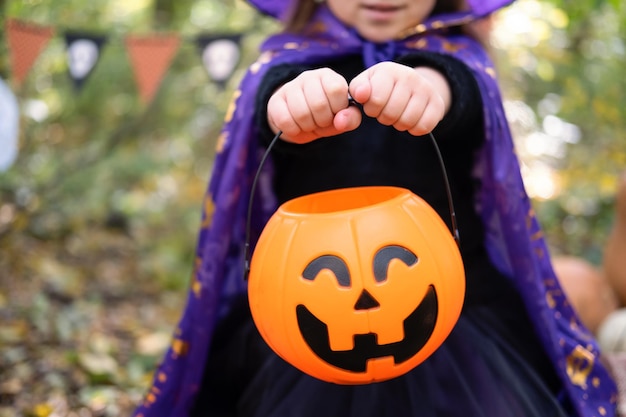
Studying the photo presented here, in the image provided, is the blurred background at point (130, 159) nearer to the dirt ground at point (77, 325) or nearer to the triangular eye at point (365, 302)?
the dirt ground at point (77, 325)

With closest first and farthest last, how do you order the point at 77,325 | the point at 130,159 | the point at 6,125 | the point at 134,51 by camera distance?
the point at 6,125 → the point at 77,325 → the point at 134,51 → the point at 130,159

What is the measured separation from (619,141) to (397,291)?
2.36m

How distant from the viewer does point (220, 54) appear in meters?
2.63

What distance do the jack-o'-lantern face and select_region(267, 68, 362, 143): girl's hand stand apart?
0.11 metres

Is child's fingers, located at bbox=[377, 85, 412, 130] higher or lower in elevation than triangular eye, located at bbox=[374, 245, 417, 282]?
higher

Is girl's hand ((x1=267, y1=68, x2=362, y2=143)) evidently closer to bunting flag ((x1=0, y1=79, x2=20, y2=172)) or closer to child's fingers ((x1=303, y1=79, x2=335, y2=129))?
child's fingers ((x1=303, y1=79, x2=335, y2=129))

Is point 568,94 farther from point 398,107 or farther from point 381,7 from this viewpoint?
point 398,107

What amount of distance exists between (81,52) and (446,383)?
1.93 meters

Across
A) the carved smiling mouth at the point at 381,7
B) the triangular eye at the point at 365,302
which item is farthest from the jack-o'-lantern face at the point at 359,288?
the carved smiling mouth at the point at 381,7

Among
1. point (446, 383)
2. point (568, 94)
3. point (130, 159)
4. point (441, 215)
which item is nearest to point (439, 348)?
Result: point (446, 383)

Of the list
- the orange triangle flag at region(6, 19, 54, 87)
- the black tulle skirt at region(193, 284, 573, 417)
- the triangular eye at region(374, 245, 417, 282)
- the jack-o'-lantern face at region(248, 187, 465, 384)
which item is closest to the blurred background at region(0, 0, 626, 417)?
the orange triangle flag at region(6, 19, 54, 87)

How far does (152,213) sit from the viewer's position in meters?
3.65

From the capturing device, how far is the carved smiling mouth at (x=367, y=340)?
2.79ft

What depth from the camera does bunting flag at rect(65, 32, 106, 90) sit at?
2412mm
